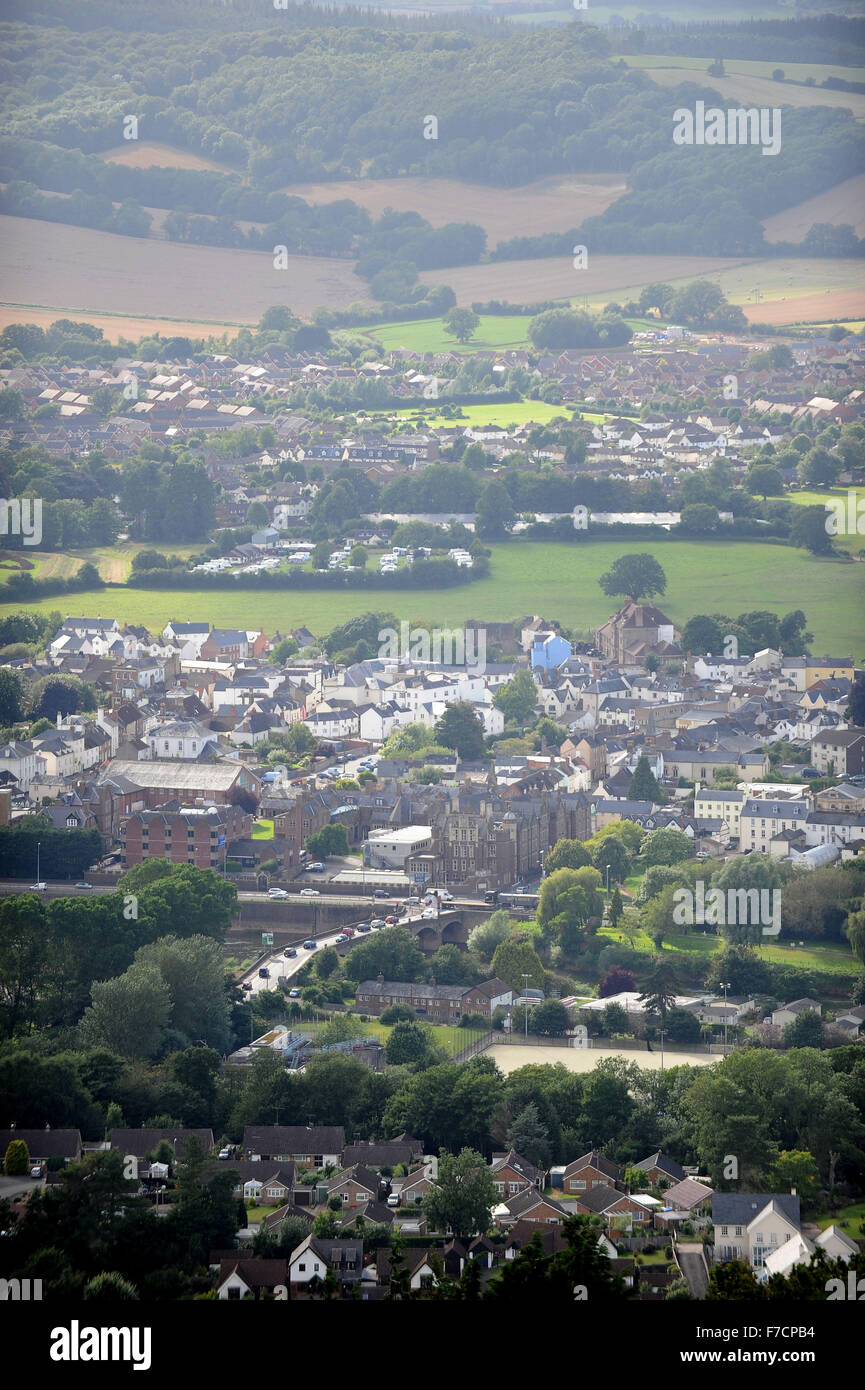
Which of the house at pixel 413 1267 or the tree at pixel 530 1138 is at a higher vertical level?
the tree at pixel 530 1138

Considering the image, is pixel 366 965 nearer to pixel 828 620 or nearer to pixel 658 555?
pixel 828 620

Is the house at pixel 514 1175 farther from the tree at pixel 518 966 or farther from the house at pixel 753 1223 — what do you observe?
the tree at pixel 518 966

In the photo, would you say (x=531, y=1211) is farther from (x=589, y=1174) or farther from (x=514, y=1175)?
(x=589, y=1174)

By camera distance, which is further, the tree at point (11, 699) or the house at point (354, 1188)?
the tree at point (11, 699)

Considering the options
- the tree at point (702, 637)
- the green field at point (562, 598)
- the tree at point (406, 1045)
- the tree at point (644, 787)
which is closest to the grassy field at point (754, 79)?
the green field at point (562, 598)

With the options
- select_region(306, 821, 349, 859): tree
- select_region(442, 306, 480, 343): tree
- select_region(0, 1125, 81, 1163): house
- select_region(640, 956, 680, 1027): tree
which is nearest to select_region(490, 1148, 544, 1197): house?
select_region(0, 1125, 81, 1163): house

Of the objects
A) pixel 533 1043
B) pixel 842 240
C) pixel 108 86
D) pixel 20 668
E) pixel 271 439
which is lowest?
pixel 533 1043

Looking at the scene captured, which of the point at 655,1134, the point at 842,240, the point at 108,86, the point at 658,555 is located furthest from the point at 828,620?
the point at 108,86
